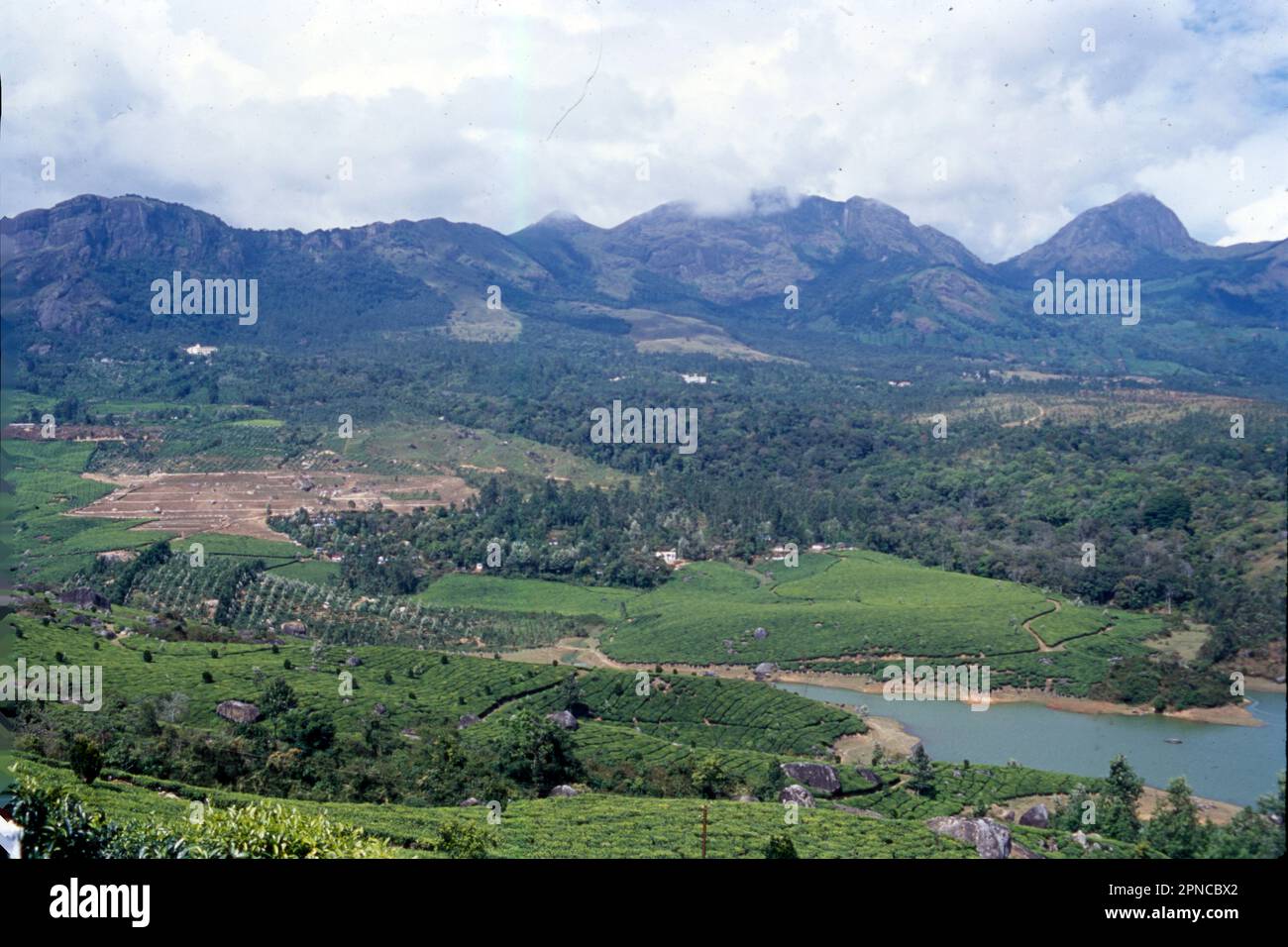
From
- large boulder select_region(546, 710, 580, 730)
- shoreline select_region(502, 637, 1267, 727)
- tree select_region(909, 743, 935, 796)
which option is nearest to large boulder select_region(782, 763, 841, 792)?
tree select_region(909, 743, 935, 796)

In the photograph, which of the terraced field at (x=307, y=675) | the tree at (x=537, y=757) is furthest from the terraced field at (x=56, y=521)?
the tree at (x=537, y=757)

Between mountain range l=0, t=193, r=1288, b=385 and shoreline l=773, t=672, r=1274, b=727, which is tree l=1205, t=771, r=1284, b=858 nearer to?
shoreline l=773, t=672, r=1274, b=727

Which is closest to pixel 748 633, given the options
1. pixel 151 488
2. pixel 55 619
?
pixel 55 619

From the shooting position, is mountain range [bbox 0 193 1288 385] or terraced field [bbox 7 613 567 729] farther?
mountain range [bbox 0 193 1288 385]

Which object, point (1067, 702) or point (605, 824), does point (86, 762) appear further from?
point (1067, 702)
